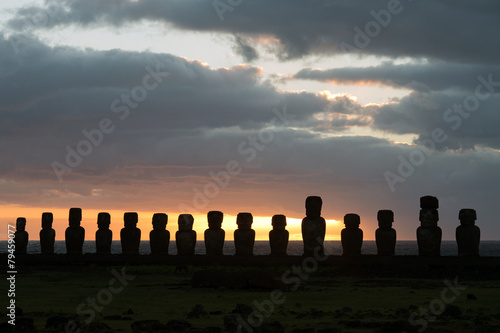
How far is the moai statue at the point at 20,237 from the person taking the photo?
3291cm

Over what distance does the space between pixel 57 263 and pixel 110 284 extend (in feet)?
32.4

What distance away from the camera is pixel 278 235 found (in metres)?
27.9

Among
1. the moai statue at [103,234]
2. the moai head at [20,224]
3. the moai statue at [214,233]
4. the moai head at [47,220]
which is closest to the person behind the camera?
the moai statue at [214,233]

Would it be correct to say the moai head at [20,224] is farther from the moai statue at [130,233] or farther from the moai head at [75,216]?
the moai statue at [130,233]

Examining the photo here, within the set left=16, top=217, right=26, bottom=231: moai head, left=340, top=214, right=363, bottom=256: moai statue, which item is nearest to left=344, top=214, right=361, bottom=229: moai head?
left=340, top=214, right=363, bottom=256: moai statue

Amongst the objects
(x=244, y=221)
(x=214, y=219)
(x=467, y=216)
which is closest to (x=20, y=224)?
(x=214, y=219)

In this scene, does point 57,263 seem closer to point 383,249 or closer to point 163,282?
point 163,282

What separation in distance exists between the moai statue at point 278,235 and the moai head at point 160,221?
4631 millimetres

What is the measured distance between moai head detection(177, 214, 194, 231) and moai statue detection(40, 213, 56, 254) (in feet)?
21.6

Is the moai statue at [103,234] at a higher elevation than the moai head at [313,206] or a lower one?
lower

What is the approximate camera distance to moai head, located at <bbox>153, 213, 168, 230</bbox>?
29.7m

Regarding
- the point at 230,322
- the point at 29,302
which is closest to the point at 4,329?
the point at 230,322

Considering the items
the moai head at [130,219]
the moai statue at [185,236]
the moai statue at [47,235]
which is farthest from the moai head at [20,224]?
the moai statue at [185,236]

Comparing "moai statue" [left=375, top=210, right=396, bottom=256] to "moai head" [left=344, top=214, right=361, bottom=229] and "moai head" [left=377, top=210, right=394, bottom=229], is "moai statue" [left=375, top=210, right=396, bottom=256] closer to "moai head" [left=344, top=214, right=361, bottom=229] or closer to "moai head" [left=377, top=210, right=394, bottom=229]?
"moai head" [left=377, top=210, right=394, bottom=229]
